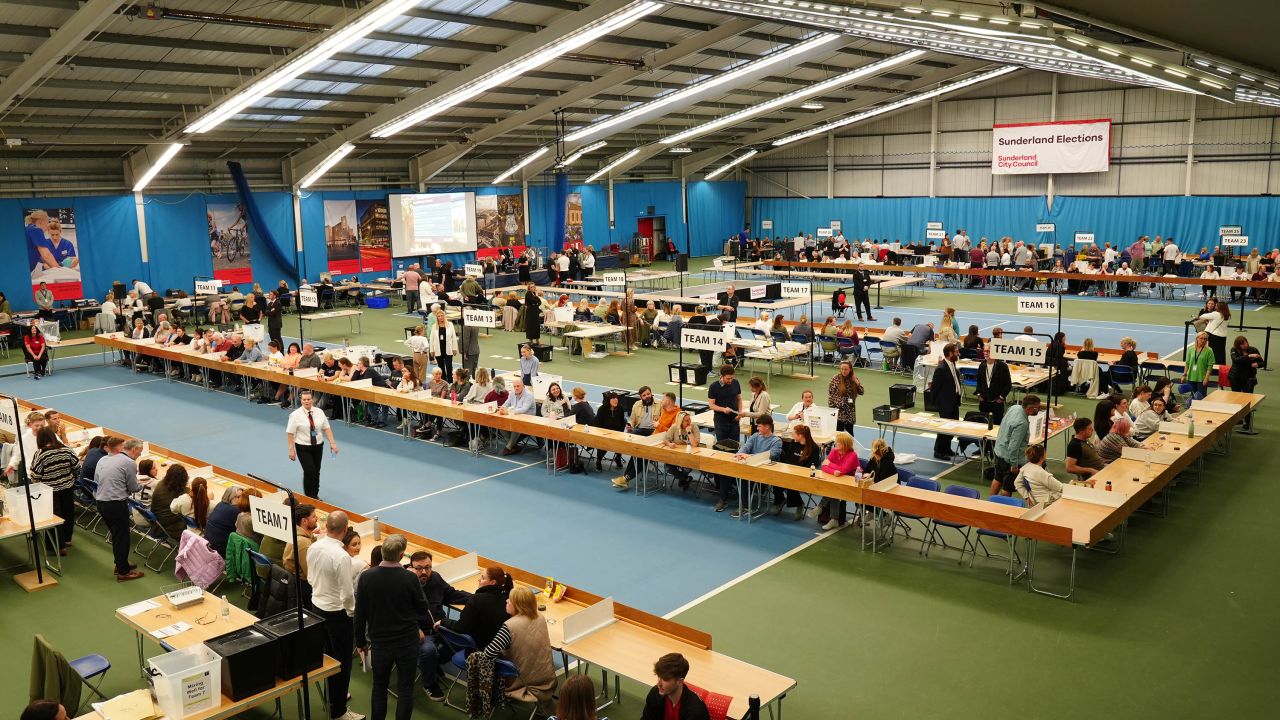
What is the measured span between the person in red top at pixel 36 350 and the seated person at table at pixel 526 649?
16.3m

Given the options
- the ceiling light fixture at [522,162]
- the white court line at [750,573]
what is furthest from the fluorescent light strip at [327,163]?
the white court line at [750,573]

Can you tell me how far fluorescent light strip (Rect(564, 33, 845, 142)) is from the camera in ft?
73.6

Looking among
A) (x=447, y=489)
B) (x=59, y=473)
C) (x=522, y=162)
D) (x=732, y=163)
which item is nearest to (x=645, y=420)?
(x=447, y=489)

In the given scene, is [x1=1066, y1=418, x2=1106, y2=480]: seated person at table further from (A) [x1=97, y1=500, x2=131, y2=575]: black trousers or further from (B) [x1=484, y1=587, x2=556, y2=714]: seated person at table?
(A) [x1=97, y1=500, x2=131, y2=575]: black trousers

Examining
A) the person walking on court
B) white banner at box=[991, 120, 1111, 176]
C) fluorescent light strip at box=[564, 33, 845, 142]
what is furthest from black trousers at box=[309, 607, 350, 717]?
white banner at box=[991, 120, 1111, 176]

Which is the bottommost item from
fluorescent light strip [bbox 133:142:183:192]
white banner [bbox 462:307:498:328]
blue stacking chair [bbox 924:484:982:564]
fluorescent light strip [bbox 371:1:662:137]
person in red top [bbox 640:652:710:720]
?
blue stacking chair [bbox 924:484:982:564]

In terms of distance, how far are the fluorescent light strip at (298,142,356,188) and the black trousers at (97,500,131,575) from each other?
18.9 metres

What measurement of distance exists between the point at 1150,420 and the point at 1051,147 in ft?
78.6

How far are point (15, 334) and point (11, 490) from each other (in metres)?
15.8

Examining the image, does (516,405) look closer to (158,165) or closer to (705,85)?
(705,85)

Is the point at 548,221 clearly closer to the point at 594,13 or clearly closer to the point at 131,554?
the point at 594,13

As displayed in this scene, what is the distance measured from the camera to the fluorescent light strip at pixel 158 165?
2376 centimetres

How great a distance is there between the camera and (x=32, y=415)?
10.9 meters

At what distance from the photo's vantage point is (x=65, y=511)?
31.8ft
